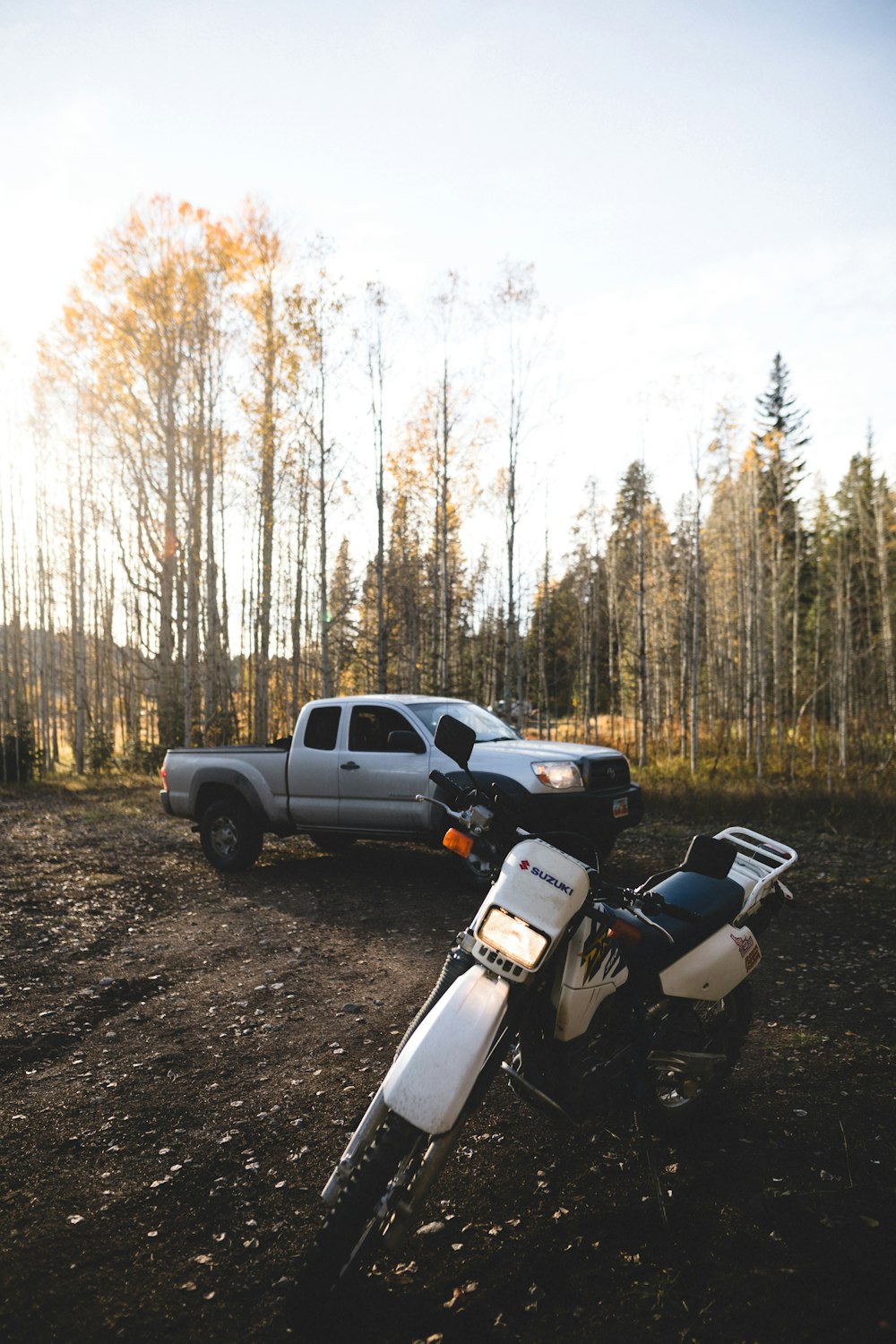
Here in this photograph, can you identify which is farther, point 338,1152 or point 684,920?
point 338,1152

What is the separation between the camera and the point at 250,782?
27.0 feet

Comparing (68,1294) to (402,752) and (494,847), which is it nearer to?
(494,847)

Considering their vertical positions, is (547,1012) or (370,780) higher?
(370,780)

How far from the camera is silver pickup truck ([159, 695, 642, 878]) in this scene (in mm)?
7105

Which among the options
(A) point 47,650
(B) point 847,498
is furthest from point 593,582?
(A) point 47,650

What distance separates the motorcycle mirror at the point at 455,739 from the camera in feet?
8.20

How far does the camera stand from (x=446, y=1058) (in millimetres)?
2160

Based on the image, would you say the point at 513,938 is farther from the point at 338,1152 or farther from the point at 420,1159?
the point at 338,1152

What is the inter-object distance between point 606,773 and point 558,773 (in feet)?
1.84

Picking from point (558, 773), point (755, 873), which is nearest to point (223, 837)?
point (558, 773)

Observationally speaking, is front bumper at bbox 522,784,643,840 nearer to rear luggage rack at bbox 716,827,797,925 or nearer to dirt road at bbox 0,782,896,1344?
dirt road at bbox 0,782,896,1344

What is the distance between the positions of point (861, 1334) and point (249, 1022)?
323 cm

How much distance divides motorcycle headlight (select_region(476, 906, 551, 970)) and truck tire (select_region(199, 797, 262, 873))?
630 cm

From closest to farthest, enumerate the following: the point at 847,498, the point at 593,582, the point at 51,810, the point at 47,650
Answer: the point at 51,810
the point at 47,650
the point at 593,582
the point at 847,498
